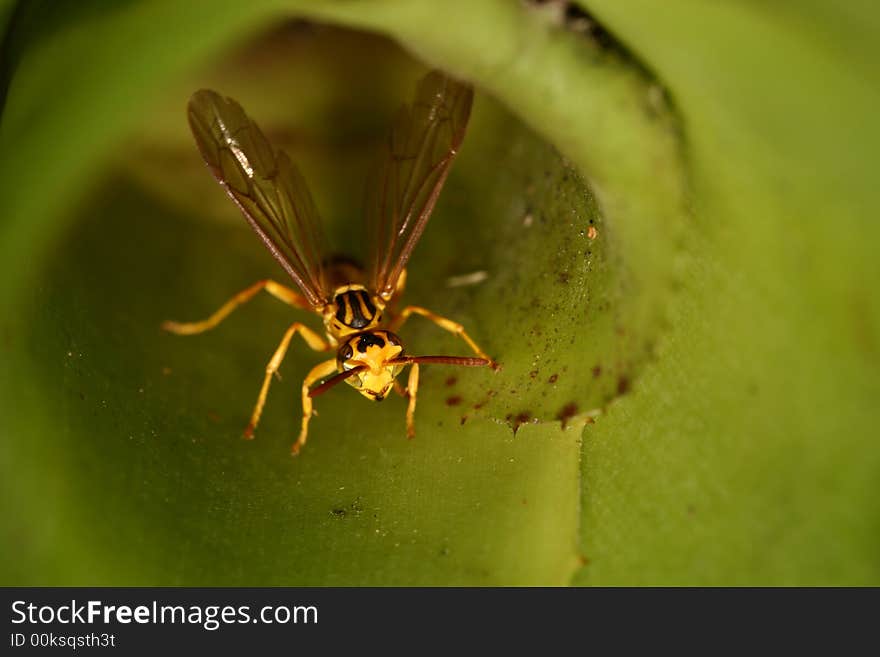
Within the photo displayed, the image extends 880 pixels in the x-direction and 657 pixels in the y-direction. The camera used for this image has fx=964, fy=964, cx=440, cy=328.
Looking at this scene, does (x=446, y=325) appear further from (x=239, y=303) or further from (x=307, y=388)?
(x=239, y=303)

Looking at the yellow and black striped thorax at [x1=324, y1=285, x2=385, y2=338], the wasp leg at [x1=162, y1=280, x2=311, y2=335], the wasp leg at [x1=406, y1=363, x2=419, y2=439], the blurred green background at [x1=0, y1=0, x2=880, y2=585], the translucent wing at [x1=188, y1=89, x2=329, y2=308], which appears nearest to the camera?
the blurred green background at [x1=0, y1=0, x2=880, y2=585]

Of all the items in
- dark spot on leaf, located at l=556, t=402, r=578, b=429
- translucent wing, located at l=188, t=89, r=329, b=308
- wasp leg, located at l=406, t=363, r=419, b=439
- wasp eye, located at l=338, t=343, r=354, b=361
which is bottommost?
dark spot on leaf, located at l=556, t=402, r=578, b=429

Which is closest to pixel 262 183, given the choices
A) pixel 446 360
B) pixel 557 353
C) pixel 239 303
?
pixel 239 303

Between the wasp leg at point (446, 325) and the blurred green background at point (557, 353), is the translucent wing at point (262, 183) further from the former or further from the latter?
the blurred green background at point (557, 353)

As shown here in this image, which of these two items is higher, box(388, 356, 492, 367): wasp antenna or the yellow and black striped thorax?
the yellow and black striped thorax

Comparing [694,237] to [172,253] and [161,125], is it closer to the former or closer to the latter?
[172,253]

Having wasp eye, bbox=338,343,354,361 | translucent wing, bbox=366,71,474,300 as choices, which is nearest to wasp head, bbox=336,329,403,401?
wasp eye, bbox=338,343,354,361

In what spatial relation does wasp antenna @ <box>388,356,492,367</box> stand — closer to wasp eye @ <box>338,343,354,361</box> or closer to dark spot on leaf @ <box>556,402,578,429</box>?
wasp eye @ <box>338,343,354,361</box>

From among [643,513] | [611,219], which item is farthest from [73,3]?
[643,513]
